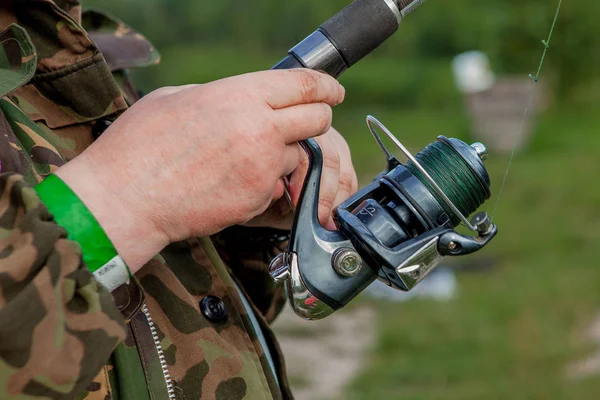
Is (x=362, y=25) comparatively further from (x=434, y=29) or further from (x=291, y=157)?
(x=434, y=29)

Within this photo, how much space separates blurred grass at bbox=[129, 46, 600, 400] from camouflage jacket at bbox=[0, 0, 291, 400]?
6.25 feet

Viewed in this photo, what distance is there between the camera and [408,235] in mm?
1178

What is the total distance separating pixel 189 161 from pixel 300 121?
0.15 meters

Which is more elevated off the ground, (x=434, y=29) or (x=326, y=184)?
(x=326, y=184)

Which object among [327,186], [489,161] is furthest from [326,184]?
[489,161]

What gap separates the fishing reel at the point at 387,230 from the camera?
44.3 inches

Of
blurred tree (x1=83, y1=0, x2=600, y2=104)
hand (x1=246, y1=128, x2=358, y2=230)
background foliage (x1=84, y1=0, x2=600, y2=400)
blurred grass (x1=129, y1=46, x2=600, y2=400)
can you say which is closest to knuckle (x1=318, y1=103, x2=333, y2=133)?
hand (x1=246, y1=128, x2=358, y2=230)

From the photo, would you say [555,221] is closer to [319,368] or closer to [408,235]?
[319,368]

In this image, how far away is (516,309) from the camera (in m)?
4.48

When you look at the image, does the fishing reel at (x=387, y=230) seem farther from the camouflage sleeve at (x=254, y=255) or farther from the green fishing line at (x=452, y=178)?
the camouflage sleeve at (x=254, y=255)

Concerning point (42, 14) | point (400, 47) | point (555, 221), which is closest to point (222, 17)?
point (400, 47)

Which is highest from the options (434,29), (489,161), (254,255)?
(254,255)

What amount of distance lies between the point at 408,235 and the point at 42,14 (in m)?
0.61

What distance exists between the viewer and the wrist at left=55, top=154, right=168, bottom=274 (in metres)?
0.94
